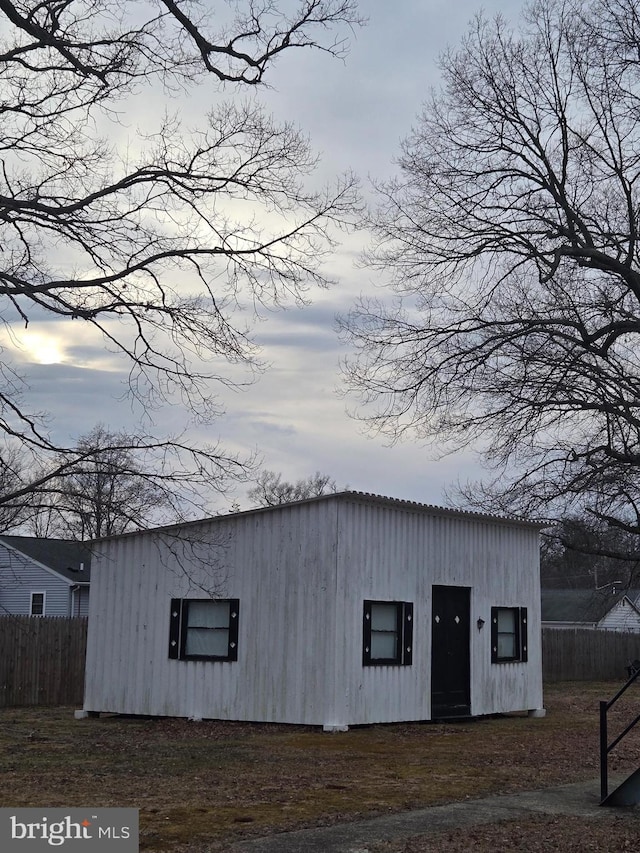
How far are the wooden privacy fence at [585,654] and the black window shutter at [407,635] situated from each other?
59.7ft

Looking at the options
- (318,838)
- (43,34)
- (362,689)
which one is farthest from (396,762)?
(43,34)

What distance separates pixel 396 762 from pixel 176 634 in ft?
20.9

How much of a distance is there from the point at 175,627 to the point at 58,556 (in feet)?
88.7

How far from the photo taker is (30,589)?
44125 millimetres

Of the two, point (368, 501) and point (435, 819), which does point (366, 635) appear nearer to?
point (368, 501)

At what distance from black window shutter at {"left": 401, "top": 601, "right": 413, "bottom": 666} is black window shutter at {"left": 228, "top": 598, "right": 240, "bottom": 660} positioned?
2872 mm

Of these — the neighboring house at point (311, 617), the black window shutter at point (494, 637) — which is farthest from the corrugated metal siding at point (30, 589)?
the black window shutter at point (494, 637)

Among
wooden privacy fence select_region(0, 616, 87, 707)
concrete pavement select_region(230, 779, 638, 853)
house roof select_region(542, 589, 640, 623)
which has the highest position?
house roof select_region(542, 589, 640, 623)

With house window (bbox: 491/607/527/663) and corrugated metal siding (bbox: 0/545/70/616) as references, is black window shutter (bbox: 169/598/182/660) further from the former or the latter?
corrugated metal siding (bbox: 0/545/70/616)

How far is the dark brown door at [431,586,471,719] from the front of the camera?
19.9m

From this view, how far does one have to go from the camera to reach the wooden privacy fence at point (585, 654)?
3694 centimetres

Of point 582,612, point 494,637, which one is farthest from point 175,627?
point 582,612

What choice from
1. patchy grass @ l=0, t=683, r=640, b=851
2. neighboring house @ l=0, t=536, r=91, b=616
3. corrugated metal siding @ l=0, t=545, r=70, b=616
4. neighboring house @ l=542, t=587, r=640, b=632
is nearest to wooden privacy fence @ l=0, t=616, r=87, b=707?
patchy grass @ l=0, t=683, r=640, b=851

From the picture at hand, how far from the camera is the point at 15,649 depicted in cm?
2438
